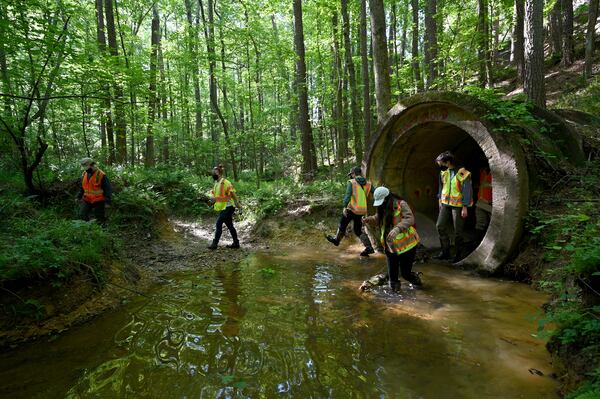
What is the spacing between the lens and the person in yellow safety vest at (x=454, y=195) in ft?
23.4

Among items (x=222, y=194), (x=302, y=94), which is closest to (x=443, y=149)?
(x=222, y=194)

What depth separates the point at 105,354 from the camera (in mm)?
3719

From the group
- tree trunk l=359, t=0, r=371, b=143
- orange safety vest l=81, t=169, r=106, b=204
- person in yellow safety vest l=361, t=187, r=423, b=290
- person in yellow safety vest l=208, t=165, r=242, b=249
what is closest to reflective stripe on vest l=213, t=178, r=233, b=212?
person in yellow safety vest l=208, t=165, r=242, b=249

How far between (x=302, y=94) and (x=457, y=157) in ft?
20.6

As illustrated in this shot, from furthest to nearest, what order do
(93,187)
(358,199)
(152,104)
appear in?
1. (152,104)
2. (358,199)
3. (93,187)

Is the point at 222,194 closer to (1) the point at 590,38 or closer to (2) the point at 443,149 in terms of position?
(2) the point at 443,149

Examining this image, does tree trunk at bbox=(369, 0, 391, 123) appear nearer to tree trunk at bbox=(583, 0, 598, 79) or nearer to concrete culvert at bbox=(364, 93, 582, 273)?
concrete culvert at bbox=(364, 93, 582, 273)

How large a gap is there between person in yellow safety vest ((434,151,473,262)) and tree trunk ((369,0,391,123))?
7.57 ft

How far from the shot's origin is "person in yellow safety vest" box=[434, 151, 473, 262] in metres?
7.12

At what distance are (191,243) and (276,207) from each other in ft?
8.93

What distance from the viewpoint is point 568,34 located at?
15.0 m

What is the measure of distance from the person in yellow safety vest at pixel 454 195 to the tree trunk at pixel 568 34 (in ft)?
40.9

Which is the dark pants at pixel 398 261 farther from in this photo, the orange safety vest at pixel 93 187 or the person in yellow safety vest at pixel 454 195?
the orange safety vest at pixel 93 187

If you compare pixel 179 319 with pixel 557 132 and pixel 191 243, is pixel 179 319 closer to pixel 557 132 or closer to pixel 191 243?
pixel 191 243
